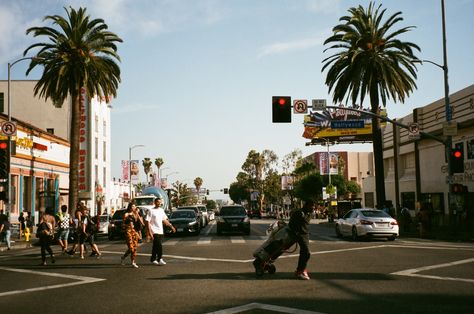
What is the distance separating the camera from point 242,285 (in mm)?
10500

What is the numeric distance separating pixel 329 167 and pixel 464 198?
2584 cm

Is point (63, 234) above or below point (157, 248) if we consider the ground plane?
above

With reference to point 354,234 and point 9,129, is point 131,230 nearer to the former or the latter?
point 354,234

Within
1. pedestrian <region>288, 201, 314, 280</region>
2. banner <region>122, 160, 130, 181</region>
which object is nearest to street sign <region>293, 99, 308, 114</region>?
pedestrian <region>288, 201, 314, 280</region>

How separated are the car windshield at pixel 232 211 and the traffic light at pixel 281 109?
28.5 feet

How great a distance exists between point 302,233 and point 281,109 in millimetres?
11068

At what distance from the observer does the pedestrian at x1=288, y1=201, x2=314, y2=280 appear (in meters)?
11.2

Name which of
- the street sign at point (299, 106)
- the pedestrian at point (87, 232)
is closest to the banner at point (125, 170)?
the street sign at point (299, 106)

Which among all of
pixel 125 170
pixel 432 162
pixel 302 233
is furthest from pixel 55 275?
pixel 125 170

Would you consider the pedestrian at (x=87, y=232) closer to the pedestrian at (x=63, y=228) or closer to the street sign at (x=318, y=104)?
the pedestrian at (x=63, y=228)

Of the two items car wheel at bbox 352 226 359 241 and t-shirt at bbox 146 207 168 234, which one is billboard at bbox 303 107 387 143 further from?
t-shirt at bbox 146 207 168 234

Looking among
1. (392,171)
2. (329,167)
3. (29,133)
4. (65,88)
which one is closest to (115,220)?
(65,88)

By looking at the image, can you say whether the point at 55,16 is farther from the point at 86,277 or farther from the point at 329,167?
the point at 329,167

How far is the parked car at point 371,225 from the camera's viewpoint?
22281 mm
